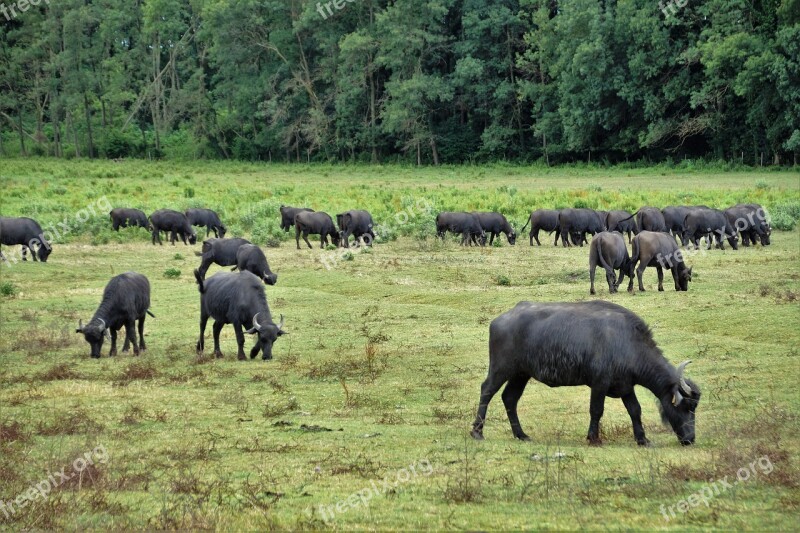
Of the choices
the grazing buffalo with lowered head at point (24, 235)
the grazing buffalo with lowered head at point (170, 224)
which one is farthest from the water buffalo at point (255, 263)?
the grazing buffalo with lowered head at point (170, 224)

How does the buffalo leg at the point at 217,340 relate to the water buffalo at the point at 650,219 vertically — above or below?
below

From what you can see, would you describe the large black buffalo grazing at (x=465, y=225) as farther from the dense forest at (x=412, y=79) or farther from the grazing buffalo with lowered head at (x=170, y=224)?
the dense forest at (x=412, y=79)

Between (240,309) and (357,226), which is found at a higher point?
(240,309)

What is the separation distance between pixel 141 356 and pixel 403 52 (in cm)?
6294

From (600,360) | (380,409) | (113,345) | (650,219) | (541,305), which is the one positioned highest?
(541,305)

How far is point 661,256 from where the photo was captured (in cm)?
2281

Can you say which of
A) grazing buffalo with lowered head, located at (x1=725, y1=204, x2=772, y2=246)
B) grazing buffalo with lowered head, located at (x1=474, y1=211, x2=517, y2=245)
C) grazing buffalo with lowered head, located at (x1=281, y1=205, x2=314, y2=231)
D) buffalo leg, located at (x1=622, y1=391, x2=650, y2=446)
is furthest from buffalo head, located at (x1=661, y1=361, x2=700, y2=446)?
grazing buffalo with lowered head, located at (x1=281, y1=205, x2=314, y2=231)

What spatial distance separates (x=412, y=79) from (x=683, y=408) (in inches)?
2681

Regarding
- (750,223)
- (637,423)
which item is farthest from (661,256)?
(637,423)

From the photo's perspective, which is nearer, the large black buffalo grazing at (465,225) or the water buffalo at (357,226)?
the water buffalo at (357,226)

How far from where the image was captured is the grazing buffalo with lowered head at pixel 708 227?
31.9m

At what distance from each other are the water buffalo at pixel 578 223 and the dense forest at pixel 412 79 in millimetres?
27006

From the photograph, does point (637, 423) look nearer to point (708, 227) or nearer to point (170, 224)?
point (708, 227)

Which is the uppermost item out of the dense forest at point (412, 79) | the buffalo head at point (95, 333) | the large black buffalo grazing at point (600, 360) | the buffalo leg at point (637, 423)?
the dense forest at point (412, 79)
